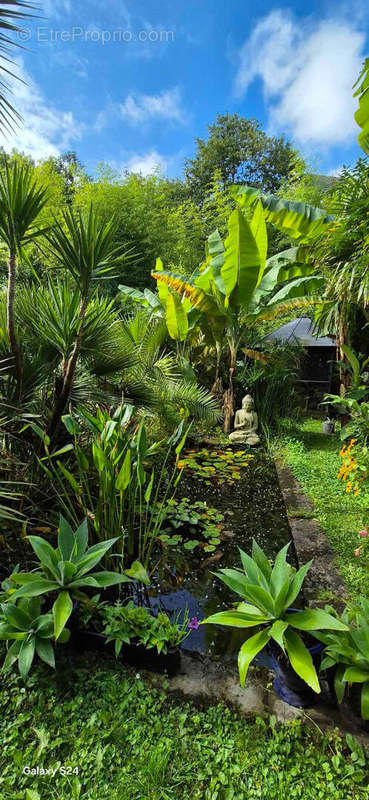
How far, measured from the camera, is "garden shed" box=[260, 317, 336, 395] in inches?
265

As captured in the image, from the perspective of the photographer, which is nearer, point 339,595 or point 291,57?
point 339,595

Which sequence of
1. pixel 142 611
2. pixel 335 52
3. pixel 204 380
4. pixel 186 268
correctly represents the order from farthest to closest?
1. pixel 186 268
2. pixel 204 380
3. pixel 335 52
4. pixel 142 611

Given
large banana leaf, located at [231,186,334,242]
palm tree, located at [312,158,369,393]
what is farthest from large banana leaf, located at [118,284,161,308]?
palm tree, located at [312,158,369,393]

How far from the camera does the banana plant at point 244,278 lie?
431 centimetres

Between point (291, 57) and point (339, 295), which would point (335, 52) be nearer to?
point (291, 57)

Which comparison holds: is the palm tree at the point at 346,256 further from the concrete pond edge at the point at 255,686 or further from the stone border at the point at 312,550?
the concrete pond edge at the point at 255,686

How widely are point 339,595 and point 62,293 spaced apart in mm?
2434

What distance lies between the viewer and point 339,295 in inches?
157

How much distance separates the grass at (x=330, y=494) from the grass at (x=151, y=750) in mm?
864

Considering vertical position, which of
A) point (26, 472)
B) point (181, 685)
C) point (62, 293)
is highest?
point (62, 293)

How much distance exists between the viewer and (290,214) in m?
4.58

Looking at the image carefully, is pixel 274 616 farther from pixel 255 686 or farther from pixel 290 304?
pixel 290 304

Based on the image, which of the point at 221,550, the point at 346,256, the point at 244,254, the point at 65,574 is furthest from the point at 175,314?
the point at 65,574

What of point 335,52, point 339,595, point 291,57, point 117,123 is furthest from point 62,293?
point 117,123
